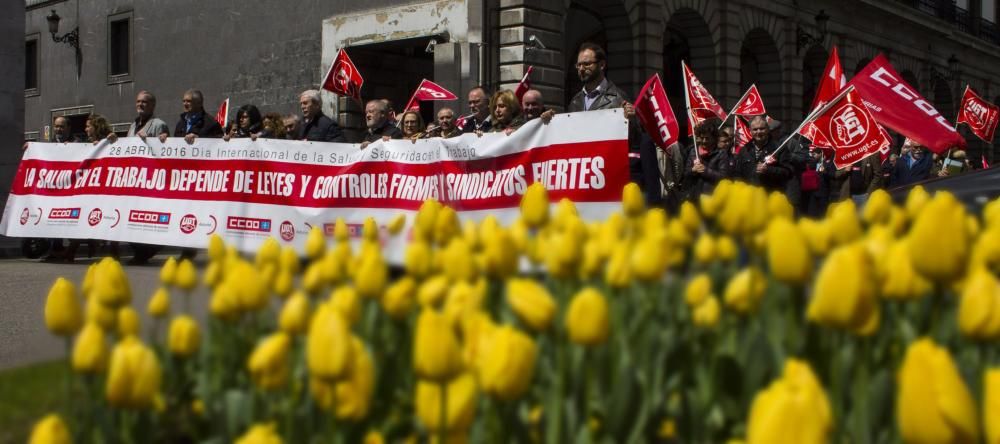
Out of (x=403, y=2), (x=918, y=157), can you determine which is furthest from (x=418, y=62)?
(x=918, y=157)

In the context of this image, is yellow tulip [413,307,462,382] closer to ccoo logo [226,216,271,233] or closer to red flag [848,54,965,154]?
red flag [848,54,965,154]

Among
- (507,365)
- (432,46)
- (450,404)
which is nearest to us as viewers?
(507,365)

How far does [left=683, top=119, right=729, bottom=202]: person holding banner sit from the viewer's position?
881cm

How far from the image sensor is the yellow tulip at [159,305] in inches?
70.4

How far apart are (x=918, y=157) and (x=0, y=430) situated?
559 inches

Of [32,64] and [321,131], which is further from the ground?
[32,64]

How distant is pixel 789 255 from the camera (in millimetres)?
1381

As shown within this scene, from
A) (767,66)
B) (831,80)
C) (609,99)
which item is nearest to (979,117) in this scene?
(831,80)

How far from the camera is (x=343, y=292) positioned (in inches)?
61.2

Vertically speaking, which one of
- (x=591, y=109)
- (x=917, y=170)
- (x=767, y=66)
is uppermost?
(x=767, y=66)

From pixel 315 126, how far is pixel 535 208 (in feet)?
25.2

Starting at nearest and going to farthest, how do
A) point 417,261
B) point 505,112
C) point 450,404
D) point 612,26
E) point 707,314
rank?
point 450,404, point 707,314, point 417,261, point 505,112, point 612,26

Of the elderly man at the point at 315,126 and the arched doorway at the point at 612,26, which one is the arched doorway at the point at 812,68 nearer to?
the arched doorway at the point at 612,26

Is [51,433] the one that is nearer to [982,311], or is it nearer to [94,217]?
[982,311]
